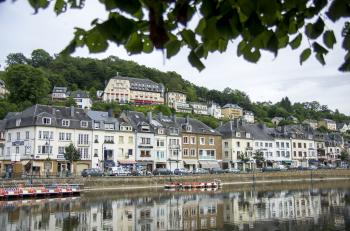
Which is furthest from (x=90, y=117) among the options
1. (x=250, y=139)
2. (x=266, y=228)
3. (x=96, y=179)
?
(x=266, y=228)

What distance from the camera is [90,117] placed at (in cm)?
6444

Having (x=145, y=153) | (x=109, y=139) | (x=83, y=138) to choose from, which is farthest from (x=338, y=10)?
(x=145, y=153)

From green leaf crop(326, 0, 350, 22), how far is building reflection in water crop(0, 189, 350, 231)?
21.0 metres

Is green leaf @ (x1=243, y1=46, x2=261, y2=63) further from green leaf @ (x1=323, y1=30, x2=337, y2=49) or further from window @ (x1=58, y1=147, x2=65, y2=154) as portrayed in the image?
window @ (x1=58, y1=147, x2=65, y2=154)

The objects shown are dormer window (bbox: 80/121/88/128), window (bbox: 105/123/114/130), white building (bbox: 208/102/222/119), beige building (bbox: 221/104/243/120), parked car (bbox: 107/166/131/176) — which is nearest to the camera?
parked car (bbox: 107/166/131/176)

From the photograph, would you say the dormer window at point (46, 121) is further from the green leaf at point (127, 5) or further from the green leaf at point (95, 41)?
the green leaf at point (127, 5)

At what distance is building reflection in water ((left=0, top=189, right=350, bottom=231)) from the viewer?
24188 mm

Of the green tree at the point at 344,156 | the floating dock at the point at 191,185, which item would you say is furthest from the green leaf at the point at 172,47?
the green tree at the point at 344,156

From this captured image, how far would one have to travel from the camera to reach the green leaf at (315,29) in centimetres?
393

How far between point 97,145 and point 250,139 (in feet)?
109

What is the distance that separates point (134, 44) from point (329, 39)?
1.86 m

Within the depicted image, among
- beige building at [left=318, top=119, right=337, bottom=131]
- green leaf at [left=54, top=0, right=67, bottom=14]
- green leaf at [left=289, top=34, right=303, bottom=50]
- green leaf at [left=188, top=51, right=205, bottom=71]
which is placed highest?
beige building at [left=318, top=119, right=337, bottom=131]

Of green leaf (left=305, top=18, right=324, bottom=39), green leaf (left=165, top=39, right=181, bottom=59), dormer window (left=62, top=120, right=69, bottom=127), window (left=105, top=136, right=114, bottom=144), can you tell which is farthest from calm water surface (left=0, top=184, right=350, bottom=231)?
window (left=105, top=136, right=114, bottom=144)

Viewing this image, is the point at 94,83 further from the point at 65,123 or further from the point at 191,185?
the point at 191,185
